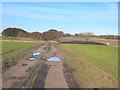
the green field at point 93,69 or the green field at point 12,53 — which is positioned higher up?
the green field at point 12,53

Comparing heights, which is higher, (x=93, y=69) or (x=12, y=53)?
(x=12, y=53)

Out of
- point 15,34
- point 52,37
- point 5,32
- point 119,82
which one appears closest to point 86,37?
point 52,37

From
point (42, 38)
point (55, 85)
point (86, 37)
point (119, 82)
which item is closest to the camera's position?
point (55, 85)

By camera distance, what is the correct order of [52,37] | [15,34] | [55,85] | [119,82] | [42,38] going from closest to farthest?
[55,85] < [119,82] < [52,37] < [42,38] < [15,34]

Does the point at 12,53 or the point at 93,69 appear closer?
the point at 93,69

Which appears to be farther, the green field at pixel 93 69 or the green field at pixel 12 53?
the green field at pixel 12 53

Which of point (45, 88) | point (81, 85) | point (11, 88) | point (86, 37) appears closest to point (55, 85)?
point (45, 88)

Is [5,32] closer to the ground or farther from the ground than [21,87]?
farther from the ground

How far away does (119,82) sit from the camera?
7559 millimetres

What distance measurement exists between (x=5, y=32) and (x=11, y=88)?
132m

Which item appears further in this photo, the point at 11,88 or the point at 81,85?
the point at 81,85

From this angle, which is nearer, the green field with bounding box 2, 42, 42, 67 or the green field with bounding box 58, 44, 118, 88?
the green field with bounding box 58, 44, 118, 88

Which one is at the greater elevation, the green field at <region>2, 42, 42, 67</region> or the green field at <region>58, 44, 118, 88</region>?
→ the green field at <region>2, 42, 42, 67</region>

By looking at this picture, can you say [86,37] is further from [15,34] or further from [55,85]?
[55,85]
